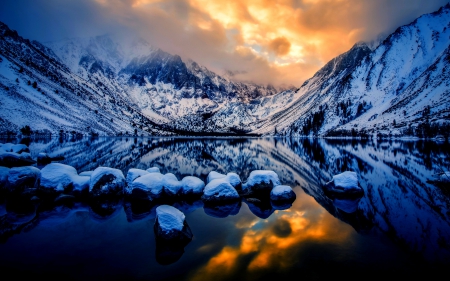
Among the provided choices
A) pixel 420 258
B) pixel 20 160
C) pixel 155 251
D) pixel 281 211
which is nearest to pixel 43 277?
pixel 155 251

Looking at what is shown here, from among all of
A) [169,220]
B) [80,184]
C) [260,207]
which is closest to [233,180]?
[260,207]

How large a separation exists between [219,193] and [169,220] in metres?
6.82

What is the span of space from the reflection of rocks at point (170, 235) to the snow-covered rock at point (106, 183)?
29.3 feet

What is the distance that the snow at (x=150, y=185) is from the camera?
18.3m

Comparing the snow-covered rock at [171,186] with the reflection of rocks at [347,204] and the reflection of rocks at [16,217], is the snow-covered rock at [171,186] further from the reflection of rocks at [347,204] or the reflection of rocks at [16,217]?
the reflection of rocks at [347,204]

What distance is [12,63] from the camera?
163 m

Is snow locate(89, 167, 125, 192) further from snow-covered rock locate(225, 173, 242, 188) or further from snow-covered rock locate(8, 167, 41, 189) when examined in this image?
snow-covered rock locate(225, 173, 242, 188)

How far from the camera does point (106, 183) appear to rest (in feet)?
63.5

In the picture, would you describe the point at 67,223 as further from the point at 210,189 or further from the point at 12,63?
the point at 12,63

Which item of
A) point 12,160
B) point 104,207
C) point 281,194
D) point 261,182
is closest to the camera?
point 104,207

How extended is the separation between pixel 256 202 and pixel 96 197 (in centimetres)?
1247

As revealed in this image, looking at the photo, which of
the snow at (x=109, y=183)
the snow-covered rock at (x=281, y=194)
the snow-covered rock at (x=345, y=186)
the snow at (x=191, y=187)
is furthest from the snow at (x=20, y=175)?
the snow-covered rock at (x=345, y=186)

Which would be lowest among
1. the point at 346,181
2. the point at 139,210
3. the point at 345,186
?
the point at 139,210

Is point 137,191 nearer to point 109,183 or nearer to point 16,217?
point 109,183
